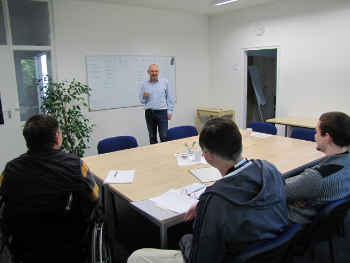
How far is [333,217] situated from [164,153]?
1640 mm

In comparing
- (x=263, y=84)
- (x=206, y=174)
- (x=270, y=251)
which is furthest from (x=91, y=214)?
(x=263, y=84)

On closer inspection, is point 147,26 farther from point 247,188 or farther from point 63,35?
point 247,188

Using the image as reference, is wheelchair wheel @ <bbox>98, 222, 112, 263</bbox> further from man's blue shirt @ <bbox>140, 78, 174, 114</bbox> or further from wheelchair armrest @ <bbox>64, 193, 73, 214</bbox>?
man's blue shirt @ <bbox>140, 78, 174, 114</bbox>

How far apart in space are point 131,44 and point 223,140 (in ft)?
14.8

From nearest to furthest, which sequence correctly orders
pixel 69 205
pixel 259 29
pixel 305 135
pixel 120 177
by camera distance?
pixel 69 205, pixel 120 177, pixel 305 135, pixel 259 29

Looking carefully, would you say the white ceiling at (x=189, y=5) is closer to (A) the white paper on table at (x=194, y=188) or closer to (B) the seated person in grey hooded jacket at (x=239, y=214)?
(A) the white paper on table at (x=194, y=188)

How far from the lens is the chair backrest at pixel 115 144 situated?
313 cm

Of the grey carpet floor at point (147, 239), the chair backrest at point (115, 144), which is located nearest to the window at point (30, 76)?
the chair backrest at point (115, 144)

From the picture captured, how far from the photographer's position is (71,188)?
1561 millimetres

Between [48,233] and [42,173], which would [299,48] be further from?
[48,233]

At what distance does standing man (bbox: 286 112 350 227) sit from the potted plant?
339 centimetres

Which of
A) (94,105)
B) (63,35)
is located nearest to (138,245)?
(94,105)

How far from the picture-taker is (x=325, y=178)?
1.63m

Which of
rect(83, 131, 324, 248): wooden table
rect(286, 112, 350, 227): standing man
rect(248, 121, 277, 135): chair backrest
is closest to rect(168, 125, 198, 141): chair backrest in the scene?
rect(83, 131, 324, 248): wooden table
